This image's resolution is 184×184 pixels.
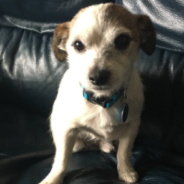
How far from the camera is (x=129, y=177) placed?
3.72 feet

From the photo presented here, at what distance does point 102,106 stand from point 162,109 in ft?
1.32

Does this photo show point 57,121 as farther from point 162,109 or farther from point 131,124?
point 162,109

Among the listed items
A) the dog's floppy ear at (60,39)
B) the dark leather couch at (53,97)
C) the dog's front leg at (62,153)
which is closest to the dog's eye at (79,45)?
the dog's floppy ear at (60,39)

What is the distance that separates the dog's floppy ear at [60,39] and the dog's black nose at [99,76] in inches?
11.6

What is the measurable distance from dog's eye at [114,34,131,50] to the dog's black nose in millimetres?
135

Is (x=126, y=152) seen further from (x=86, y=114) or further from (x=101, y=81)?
(x=101, y=81)

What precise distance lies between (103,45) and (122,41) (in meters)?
0.08

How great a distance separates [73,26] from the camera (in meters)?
1.03

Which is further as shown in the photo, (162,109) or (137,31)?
(162,109)

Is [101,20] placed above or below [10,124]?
above

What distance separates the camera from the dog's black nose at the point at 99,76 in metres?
0.88

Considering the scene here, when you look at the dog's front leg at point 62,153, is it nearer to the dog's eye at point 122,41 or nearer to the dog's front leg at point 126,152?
the dog's front leg at point 126,152

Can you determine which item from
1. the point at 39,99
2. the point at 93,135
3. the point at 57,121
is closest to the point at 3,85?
the point at 39,99

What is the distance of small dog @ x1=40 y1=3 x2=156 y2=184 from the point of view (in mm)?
917
